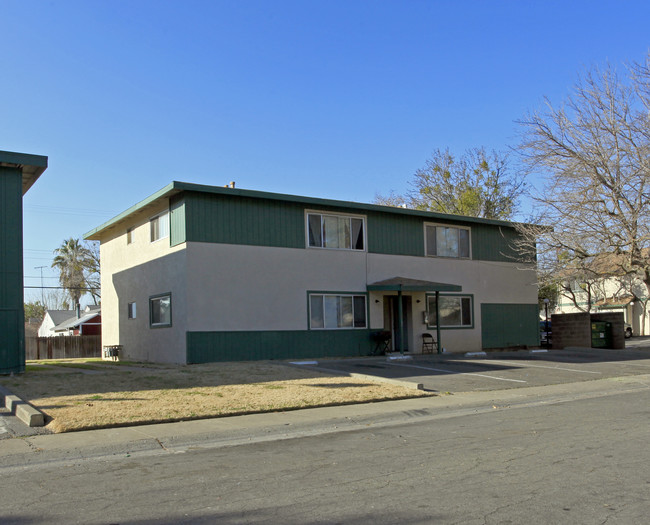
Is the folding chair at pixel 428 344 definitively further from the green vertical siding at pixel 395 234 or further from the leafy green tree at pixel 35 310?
the leafy green tree at pixel 35 310

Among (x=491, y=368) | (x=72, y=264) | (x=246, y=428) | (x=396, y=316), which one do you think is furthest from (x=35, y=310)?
(x=246, y=428)

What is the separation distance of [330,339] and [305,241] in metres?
3.58

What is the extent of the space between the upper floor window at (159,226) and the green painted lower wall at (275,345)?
4033mm

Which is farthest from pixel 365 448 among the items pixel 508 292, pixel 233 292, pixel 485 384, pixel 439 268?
pixel 508 292

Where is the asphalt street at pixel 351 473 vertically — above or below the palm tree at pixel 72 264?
below

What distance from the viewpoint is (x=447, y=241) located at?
85.7ft

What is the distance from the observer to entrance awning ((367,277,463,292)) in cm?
2245

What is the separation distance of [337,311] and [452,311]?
18.7 ft

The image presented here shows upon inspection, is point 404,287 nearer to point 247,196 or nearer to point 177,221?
point 247,196

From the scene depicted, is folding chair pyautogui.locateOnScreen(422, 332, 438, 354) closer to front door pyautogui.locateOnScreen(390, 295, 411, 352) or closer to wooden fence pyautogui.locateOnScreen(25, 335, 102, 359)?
front door pyautogui.locateOnScreen(390, 295, 411, 352)

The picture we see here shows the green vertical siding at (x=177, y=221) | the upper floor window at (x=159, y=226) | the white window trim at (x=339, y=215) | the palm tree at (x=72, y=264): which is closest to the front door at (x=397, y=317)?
the white window trim at (x=339, y=215)

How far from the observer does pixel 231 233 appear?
20.2 metres

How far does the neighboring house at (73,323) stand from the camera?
46469 millimetres

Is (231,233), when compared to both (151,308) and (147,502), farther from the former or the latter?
(147,502)
